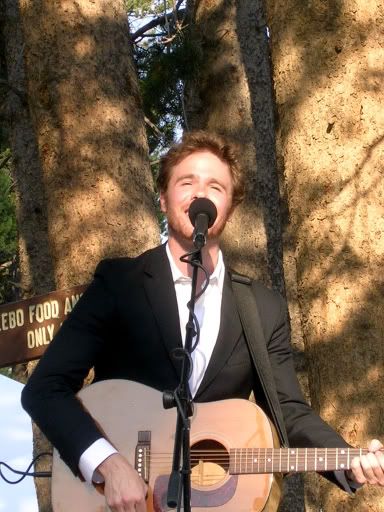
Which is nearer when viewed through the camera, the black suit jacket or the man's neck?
the black suit jacket

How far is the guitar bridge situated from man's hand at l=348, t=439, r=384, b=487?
2.34 ft

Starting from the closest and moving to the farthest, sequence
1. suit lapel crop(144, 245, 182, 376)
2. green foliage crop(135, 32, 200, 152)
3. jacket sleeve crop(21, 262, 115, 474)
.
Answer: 1. jacket sleeve crop(21, 262, 115, 474)
2. suit lapel crop(144, 245, 182, 376)
3. green foliage crop(135, 32, 200, 152)

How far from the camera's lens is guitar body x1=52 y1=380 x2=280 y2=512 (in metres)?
4.16

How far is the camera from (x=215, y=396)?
4.29m

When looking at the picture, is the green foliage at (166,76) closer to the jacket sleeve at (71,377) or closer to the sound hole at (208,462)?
the jacket sleeve at (71,377)

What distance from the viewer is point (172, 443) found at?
420 centimetres

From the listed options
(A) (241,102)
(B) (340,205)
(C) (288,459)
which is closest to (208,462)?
(C) (288,459)

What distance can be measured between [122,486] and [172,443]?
12.8 inches

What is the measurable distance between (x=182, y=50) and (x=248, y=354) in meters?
4.65

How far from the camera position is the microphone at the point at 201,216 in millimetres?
3848

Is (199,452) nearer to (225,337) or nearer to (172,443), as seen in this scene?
(172,443)

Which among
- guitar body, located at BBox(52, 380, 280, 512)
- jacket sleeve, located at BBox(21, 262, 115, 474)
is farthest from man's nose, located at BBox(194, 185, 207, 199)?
guitar body, located at BBox(52, 380, 280, 512)

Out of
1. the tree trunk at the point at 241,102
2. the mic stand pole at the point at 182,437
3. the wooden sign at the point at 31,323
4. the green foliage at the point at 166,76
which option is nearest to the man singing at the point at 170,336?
the mic stand pole at the point at 182,437

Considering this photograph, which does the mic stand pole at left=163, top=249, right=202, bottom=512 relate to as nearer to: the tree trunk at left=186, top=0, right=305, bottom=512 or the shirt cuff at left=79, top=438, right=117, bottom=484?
the shirt cuff at left=79, top=438, right=117, bottom=484
